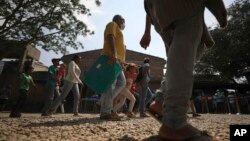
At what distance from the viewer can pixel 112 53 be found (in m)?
5.51

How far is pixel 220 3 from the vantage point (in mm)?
2438

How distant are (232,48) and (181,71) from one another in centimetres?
3108

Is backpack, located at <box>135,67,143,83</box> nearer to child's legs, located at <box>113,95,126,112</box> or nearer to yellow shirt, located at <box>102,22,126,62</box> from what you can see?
child's legs, located at <box>113,95,126,112</box>

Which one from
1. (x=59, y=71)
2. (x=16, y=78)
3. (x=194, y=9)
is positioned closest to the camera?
(x=194, y=9)

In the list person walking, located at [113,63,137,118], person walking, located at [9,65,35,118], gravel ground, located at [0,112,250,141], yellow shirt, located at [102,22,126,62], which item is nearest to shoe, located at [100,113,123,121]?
gravel ground, located at [0,112,250,141]

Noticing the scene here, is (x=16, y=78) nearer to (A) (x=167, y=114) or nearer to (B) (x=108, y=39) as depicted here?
(B) (x=108, y=39)

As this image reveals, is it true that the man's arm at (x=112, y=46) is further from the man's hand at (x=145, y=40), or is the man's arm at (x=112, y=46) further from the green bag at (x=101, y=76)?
the man's hand at (x=145, y=40)

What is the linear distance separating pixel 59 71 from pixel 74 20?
13433mm

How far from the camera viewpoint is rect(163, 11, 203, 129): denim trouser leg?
2.07 m

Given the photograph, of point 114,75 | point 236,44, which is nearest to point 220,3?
point 114,75

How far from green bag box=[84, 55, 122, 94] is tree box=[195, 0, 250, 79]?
89.7 ft

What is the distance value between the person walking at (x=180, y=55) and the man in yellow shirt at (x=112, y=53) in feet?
10.4

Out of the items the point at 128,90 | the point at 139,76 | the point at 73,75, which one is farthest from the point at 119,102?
the point at 73,75

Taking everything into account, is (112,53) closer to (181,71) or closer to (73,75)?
(73,75)
